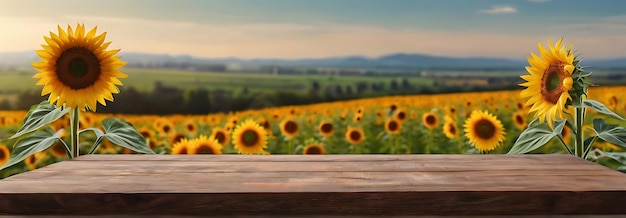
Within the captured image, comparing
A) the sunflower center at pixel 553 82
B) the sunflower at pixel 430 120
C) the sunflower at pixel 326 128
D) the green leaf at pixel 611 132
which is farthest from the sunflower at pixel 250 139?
the green leaf at pixel 611 132

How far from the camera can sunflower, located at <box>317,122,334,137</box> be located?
2840 mm

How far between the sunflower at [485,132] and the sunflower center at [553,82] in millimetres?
408

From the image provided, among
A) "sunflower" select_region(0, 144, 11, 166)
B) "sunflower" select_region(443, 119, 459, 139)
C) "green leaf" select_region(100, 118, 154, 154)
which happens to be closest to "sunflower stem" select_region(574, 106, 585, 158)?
"sunflower" select_region(443, 119, 459, 139)

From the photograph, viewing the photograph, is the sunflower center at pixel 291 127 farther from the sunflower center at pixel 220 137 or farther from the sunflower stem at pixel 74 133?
the sunflower stem at pixel 74 133

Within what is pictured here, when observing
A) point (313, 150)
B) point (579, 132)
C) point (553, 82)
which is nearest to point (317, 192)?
point (553, 82)

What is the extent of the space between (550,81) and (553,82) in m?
0.01

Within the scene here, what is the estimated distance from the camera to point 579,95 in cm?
189

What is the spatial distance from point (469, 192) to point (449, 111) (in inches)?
68.0

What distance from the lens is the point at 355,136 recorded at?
110 inches

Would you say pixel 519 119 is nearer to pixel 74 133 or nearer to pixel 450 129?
pixel 450 129

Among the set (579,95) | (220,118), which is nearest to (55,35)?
(220,118)

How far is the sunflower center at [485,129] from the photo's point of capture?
94.0 inches

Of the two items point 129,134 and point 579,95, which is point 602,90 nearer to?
point 579,95

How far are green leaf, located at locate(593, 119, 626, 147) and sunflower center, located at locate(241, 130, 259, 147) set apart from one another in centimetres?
118
